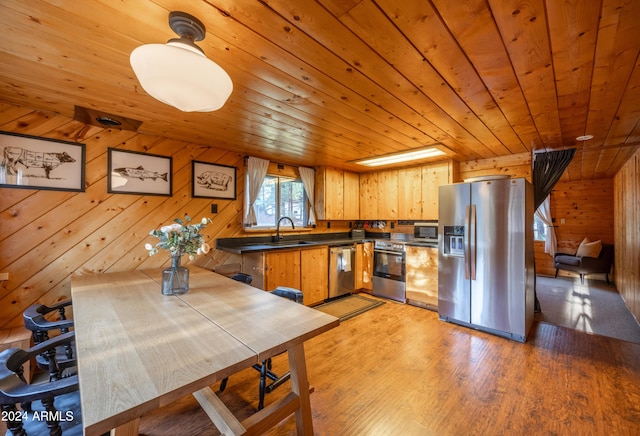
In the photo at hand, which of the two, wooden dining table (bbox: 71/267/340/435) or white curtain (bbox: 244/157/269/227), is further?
white curtain (bbox: 244/157/269/227)

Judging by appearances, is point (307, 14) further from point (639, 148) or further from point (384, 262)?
point (639, 148)

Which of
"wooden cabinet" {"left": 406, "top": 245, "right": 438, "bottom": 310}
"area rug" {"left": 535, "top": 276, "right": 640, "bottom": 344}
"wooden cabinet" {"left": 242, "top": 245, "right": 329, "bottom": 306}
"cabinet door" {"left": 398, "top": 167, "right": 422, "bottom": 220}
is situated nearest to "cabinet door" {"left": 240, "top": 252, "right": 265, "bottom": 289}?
"wooden cabinet" {"left": 242, "top": 245, "right": 329, "bottom": 306}

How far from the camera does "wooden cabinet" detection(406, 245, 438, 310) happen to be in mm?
3779

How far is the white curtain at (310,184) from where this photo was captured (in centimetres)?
448

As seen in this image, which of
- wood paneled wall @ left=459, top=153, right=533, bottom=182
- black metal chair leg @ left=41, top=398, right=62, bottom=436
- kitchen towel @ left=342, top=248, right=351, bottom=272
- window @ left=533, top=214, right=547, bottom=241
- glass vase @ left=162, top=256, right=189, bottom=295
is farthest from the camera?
window @ left=533, top=214, right=547, bottom=241

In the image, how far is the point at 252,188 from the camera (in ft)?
12.2

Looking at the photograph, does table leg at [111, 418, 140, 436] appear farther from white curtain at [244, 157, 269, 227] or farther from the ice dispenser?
the ice dispenser

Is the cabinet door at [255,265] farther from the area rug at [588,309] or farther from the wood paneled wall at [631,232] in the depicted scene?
the wood paneled wall at [631,232]

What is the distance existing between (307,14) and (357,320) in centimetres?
316

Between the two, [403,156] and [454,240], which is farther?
[403,156]

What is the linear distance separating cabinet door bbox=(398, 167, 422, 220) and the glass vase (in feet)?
11.7

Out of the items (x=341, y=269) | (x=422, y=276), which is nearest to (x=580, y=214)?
(x=422, y=276)

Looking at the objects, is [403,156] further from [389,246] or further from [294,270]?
[294,270]

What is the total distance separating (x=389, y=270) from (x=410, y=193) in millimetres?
1322
